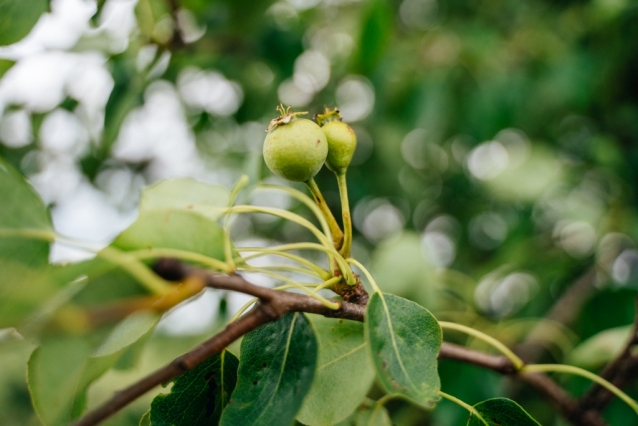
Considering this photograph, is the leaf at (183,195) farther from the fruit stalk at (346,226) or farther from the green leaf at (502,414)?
the green leaf at (502,414)

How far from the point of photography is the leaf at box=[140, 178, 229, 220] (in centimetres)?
78

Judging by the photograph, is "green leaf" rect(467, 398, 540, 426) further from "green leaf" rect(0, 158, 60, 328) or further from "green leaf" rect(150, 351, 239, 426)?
"green leaf" rect(0, 158, 60, 328)

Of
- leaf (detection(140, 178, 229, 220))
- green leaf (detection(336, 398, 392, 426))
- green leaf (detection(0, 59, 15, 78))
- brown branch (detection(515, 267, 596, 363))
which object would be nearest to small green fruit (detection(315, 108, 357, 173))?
leaf (detection(140, 178, 229, 220))

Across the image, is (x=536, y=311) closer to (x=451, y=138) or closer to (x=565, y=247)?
(x=565, y=247)

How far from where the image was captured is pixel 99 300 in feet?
1.49

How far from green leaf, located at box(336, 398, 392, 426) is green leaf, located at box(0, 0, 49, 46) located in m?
0.86

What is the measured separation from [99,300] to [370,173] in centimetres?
207

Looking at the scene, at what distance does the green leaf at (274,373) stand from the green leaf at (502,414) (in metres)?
0.27

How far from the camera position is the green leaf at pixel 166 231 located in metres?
0.51

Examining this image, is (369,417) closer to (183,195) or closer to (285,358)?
(285,358)

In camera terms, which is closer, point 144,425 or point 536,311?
point 144,425

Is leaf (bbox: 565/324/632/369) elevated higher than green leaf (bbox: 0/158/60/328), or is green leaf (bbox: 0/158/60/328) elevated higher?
green leaf (bbox: 0/158/60/328)

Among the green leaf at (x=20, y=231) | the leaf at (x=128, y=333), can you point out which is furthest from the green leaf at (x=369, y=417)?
the green leaf at (x=20, y=231)

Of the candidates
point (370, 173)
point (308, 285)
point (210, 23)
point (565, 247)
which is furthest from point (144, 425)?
point (565, 247)
